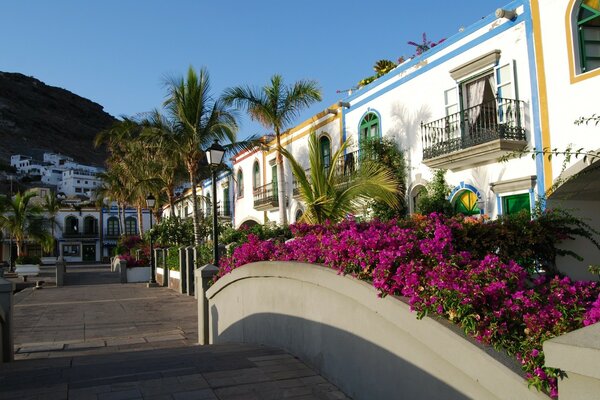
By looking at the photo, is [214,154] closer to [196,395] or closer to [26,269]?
[196,395]

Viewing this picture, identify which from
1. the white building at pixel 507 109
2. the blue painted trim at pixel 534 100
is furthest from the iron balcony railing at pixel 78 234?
the blue painted trim at pixel 534 100

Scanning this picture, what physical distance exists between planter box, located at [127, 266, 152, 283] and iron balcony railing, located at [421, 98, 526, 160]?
17610 millimetres

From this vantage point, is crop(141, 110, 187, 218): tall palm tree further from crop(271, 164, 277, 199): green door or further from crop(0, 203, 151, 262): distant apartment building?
crop(0, 203, 151, 262): distant apartment building

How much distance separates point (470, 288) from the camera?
3.61 meters

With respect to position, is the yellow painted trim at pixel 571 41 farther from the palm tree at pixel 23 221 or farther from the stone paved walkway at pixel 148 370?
the palm tree at pixel 23 221

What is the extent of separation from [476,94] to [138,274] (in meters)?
19.8

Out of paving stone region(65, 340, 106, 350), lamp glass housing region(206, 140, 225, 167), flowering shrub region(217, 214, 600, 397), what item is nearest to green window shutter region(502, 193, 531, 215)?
lamp glass housing region(206, 140, 225, 167)

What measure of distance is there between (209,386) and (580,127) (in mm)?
9513

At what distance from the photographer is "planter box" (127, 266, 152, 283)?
2673 cm

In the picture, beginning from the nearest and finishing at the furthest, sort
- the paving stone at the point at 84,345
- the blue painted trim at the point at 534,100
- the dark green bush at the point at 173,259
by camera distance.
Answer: the paving stone at the point at 84,345, the blue painted trim at the point at 534,100, the dark green bush at the point at 173,259

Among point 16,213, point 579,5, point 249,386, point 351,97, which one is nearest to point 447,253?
point 249,386

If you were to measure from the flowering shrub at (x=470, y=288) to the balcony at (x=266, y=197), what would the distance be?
18.2 metres

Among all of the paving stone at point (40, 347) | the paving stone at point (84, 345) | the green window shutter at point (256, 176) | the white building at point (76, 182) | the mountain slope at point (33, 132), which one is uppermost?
the mountain slope at point (33, 132)

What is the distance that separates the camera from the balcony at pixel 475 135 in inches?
470
